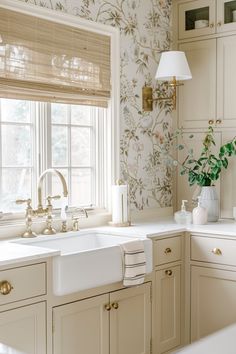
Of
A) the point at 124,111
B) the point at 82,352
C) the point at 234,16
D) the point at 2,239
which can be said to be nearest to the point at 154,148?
the point at 124,111

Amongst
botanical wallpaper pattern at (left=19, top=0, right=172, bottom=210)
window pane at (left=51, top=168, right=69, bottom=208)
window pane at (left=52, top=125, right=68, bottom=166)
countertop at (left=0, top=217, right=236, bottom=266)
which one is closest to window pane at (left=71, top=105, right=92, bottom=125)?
window pane at (left=52, top=125, right=68, bottom=166)

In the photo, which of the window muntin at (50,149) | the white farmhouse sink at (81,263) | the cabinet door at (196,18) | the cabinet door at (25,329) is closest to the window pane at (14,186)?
the window muntin at (50,149)

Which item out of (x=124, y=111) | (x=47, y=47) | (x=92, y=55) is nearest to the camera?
(x=47, y=47)

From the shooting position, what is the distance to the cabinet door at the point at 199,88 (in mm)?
4082

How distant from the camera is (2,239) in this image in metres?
3.07

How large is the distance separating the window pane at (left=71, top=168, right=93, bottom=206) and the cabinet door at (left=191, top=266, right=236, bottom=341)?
85 centimetres

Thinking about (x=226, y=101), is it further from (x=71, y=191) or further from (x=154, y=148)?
(x=71, y=191)

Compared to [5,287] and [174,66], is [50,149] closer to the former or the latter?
[174,66]

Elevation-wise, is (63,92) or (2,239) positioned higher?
(63,92)

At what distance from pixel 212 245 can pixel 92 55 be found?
1427 millimetres

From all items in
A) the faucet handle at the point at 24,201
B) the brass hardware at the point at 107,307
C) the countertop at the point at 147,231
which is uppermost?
the faucet handle at the point at 24,201

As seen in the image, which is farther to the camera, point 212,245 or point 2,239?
point 212,245

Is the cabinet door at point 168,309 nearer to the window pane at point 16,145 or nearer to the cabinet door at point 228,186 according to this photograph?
the cabinet door at point 228,186

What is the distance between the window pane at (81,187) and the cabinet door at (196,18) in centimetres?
135
